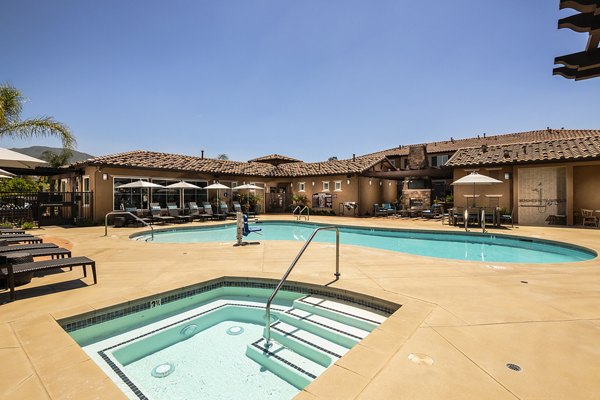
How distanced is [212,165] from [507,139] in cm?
2806

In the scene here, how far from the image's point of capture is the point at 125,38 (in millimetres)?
11938

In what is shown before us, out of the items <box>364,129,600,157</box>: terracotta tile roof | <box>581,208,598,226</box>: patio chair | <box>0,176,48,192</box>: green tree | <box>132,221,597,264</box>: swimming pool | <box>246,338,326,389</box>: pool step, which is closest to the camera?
<box>246,338,326,389</box>: pool step

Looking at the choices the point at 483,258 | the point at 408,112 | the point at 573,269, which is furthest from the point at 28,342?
the point at 408,112

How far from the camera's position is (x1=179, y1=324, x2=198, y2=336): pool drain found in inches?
154

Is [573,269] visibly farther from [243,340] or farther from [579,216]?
[579,216]

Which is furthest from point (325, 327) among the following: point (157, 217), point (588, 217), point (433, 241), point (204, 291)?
point (588, 217)

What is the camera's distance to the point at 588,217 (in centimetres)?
1278

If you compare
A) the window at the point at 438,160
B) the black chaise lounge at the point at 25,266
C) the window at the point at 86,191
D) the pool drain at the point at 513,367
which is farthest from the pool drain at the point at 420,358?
the window at the point at 438,160

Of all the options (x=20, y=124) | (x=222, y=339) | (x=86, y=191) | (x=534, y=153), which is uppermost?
(x=20, y=124)

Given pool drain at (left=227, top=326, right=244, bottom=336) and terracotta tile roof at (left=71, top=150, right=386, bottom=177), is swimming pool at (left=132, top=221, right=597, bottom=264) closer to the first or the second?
terracotta tile roof at (left=71, top=150, right=386, bottom=177)

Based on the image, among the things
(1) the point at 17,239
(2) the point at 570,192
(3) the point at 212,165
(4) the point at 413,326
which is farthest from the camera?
(3) the point at 212,165

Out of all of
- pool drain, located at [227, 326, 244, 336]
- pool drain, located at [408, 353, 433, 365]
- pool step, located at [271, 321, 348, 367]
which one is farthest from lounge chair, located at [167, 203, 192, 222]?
pool drain, located at [408, 353, 433, 365]

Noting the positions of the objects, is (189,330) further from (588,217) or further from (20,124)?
(588,217)

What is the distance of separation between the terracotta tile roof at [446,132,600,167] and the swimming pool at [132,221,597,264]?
620 centimetres
